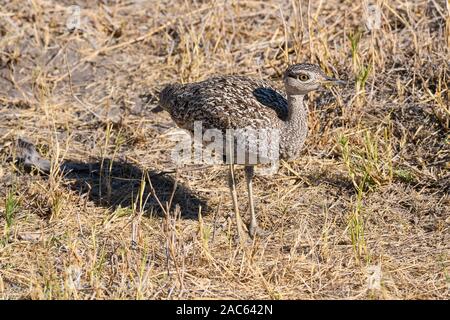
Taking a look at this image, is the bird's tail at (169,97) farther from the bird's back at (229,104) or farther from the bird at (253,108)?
the bird at (253,108)

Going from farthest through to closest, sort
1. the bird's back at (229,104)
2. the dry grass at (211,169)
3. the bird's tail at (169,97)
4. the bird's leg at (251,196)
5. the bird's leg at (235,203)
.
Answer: the bird's tail at (169,97), the bird's leg at (251,196), the bird's leg at (235,203), the bird's back at (229,104), the dry grass at (211,169)

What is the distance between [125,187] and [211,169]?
75 cm

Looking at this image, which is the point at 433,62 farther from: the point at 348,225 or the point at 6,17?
the point at 6,17

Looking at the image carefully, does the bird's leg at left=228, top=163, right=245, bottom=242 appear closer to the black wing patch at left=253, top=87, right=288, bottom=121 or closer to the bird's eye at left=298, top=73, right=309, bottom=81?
the black wing patch at left=253, top=87, right=288, bottom=121

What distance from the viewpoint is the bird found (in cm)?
617

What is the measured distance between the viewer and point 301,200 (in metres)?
6.77

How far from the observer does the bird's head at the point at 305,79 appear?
6242 mm

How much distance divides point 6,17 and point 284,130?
3863 mm

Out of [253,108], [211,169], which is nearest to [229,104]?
[253,108]

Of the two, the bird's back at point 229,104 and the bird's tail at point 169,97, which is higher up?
the bird's tail at point 169,97

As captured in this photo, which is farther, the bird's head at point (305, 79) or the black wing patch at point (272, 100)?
the black wing patch at point (272, 100)

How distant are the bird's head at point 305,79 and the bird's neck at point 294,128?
80 mm

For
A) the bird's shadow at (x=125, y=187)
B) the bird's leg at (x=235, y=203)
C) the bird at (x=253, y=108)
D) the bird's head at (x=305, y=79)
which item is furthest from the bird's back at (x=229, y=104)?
the bird's shadow at (x=125, y=187)
